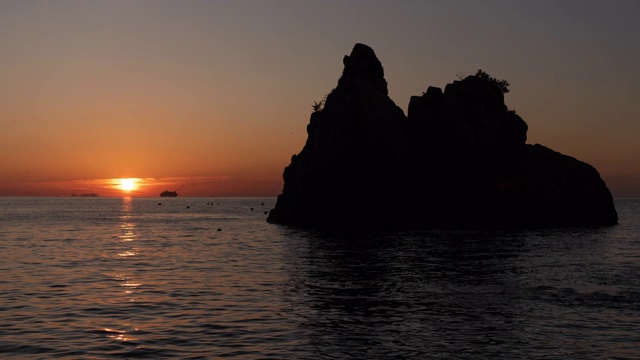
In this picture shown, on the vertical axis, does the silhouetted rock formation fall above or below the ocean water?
above

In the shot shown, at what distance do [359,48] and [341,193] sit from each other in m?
26.6

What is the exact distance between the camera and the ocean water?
849 inches

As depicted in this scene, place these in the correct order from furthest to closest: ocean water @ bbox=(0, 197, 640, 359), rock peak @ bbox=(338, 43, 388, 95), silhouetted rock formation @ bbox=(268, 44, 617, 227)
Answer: rock peak @ bbox=(338, 43, 388, 95) → silhouetted rock formation @ bbox=(268, 44, 617, 227) → ocean water @ bbox=(0, 197, 640, 359)

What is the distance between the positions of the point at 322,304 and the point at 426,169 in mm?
71819

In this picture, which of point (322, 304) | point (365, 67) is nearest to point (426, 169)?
point (365, 67)

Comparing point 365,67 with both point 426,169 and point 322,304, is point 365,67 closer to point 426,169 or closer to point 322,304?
point 426,169

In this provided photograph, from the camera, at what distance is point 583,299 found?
31422 mm

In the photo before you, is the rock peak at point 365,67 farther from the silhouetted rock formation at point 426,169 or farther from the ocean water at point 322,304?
the ocean water at point 322,304

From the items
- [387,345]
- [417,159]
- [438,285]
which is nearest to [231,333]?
[387,345]

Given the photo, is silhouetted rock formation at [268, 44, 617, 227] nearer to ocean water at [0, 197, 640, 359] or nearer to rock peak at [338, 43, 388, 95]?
rock peak at [338, 43, 388, 95]

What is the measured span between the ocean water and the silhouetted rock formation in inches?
1433

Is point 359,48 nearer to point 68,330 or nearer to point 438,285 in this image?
point 438,285

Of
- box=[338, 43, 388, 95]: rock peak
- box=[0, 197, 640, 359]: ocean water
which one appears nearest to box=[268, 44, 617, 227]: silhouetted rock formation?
box=[338, 43, 388, 95]: rock peak

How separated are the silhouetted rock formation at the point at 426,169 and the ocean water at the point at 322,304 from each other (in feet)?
119
